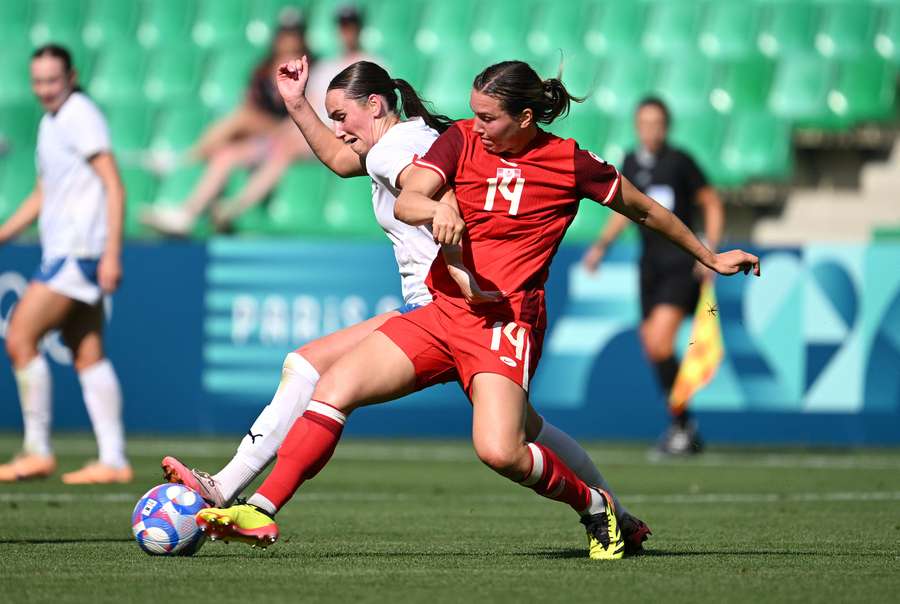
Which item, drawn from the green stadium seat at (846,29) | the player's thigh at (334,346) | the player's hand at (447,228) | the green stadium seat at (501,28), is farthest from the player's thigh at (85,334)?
the green stadium seat at (846,29)

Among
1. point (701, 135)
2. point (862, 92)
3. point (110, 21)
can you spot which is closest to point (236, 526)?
point (701, 135)

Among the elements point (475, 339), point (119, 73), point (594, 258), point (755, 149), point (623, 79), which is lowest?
point (594, 258)

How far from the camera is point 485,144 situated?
584 cm

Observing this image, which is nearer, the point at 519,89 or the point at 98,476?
the point at 519,89

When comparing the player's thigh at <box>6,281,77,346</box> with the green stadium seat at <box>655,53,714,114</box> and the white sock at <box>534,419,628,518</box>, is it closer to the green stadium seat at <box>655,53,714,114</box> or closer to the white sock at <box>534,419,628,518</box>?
the white sock at <box>534,419,628,518</box>

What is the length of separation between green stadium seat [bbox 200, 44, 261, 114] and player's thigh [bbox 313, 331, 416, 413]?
11.0 meters

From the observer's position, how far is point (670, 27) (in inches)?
656

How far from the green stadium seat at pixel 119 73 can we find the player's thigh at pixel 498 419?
11949mm

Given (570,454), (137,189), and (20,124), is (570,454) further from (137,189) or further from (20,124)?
(20,124)

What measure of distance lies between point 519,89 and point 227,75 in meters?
11.5

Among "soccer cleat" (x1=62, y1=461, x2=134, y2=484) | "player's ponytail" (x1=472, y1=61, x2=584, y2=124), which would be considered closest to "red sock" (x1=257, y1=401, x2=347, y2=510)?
"player's ponytail" (x1=472, y1=61, x2=584, y2=124)

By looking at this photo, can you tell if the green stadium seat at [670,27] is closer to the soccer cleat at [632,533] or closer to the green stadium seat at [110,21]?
the green stadium seat at [110,21]

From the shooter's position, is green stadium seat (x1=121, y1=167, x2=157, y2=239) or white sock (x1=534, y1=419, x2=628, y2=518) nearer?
white sock (x1=534, y1=419, x2=628, y2=518)

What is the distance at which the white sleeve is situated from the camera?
30.2 ft
